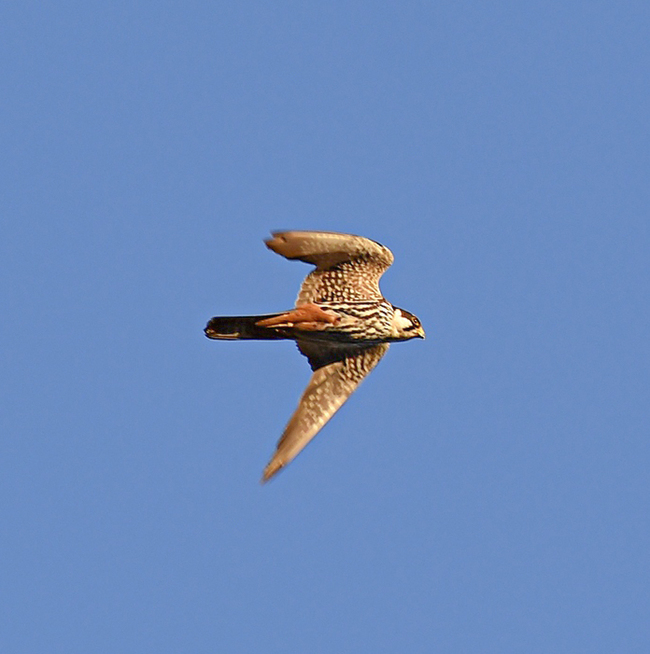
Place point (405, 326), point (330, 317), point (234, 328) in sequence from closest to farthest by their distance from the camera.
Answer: point (234, 328)
point (330, 317)
point (405, 326)

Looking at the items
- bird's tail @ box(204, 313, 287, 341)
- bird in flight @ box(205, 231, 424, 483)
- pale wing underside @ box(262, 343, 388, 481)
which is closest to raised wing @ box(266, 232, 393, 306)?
bird in flight @ box(205, 231, 424, 483)

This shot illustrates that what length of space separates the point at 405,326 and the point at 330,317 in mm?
1032

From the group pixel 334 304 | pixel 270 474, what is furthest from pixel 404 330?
pixel 270 474

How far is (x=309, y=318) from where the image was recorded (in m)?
20.5

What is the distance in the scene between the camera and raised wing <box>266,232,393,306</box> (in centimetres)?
2019

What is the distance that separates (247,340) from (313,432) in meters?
1.56

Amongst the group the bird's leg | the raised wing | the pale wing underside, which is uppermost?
the raised wing

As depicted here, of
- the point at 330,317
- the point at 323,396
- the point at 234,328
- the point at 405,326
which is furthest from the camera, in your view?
the point at 323,396

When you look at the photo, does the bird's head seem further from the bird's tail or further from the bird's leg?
the bird's tail

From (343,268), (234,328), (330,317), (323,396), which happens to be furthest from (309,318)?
(323,396)

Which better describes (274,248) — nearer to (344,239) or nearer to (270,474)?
(344,239)

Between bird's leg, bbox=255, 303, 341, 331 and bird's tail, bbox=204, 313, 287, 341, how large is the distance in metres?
0.28

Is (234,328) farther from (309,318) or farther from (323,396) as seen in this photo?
(323,396)

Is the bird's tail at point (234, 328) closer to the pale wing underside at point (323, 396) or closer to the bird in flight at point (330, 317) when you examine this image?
the bird in flight at point (330, 317)
